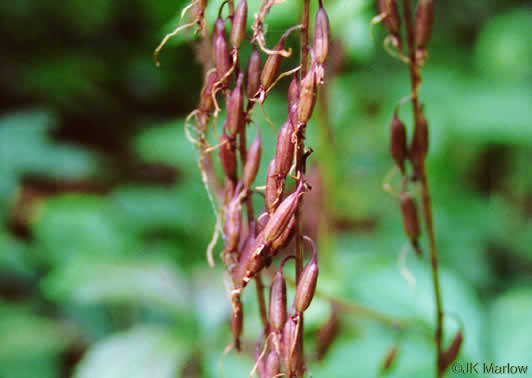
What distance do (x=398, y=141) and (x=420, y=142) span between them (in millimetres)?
29

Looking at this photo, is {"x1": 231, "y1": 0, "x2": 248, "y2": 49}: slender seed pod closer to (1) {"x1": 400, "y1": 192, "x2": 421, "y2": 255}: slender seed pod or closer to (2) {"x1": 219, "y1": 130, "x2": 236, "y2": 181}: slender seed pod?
(2) {"x1": 219, "y1": 130, "x2": 236, "y2": 181}: slender seed pod

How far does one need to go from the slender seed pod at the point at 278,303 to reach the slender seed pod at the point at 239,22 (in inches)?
9.2

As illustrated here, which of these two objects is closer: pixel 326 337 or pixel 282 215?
pixel 282 215

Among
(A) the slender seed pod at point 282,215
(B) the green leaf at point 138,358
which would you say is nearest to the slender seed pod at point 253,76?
(A) the slender seed pod at point 282,215

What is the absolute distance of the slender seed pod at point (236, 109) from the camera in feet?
1.75

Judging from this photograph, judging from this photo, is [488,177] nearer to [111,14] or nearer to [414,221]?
[414,221]

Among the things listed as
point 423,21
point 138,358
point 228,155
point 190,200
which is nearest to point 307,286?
point 228,155

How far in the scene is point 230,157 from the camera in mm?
584

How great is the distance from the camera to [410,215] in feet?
2.44

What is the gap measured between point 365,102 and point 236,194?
200 centimetres

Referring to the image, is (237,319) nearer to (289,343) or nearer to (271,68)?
(289,343)

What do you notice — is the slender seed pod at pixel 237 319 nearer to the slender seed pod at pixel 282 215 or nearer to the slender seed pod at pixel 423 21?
the slender seed pod at pixel 282 215

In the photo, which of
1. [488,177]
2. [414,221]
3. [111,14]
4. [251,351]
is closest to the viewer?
[414,221]

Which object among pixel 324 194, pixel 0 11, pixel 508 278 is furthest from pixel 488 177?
pixel 0 11
